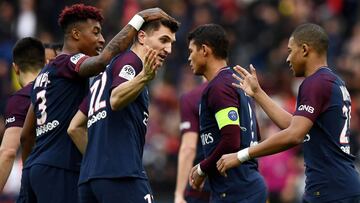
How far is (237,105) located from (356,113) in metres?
9.22

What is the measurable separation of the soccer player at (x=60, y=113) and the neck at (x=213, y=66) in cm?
118

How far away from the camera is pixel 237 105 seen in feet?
34.2

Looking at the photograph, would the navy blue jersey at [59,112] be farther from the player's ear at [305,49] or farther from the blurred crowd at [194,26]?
the blurred crowd at [194,26]

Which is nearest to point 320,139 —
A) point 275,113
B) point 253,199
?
point 275,113

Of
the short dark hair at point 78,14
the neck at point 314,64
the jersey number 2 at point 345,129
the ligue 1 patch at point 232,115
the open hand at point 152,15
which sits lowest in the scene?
the jersey number 2 at point 345,129

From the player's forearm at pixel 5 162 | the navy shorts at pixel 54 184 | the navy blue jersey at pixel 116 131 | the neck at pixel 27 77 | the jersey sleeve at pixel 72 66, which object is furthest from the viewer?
the neck at pixel 27 77

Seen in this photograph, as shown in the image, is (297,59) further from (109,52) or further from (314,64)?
(109,52)

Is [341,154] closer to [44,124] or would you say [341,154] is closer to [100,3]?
[44,124]

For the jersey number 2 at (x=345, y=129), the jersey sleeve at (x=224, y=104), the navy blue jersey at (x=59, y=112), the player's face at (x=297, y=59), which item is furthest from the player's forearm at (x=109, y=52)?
the jersey number 2 at (x=345, y=129)

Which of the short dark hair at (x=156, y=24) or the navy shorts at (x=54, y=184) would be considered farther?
the navy shorts at (x=54, y=184)

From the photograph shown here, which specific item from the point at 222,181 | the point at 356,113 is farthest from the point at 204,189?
the point at 356,113

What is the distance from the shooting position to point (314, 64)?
10250mm

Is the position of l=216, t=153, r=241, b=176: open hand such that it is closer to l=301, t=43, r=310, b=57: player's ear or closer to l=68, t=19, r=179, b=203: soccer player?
l=68, t=19, r=179, b=203: soccer player

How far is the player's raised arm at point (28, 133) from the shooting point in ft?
36.1
